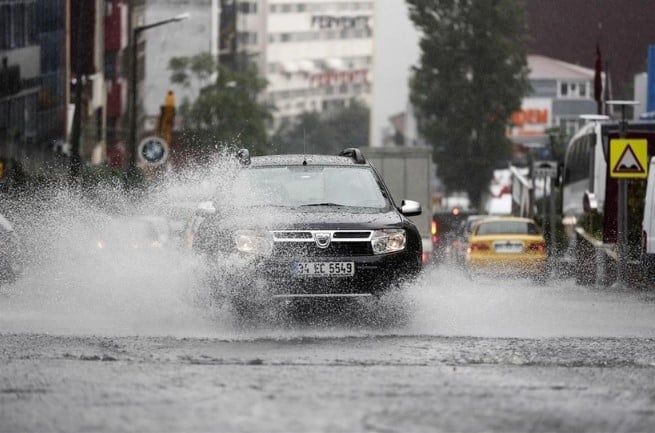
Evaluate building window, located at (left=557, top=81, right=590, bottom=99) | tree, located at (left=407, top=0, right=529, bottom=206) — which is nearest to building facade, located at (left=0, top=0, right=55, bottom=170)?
tree, located at (left=407, top=0, right=529, bottom=206)

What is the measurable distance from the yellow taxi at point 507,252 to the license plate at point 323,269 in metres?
18.4

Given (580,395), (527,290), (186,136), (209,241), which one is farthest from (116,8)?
(580,395)

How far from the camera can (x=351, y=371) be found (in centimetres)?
1050

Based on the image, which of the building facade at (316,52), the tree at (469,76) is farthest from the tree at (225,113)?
the building facade at (316,52)

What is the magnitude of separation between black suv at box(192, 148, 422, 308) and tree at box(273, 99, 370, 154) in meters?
148

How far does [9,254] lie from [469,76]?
77.0 metres

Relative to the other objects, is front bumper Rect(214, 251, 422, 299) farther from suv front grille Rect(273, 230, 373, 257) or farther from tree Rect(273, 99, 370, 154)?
tree Rect(273, 99, 370, 154)

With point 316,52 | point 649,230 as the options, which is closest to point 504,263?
point 649,230

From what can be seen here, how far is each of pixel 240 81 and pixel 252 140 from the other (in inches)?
129

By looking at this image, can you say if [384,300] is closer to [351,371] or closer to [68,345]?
[68,345]

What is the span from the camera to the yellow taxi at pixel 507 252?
1314 inches

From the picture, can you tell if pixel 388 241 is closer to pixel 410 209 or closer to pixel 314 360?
pixel 410 209

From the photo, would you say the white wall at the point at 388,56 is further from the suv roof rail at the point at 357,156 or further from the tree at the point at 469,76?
the suv roof rail at the point at 357,156

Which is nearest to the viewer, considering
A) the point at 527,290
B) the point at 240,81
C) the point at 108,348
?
the point at 108,348
